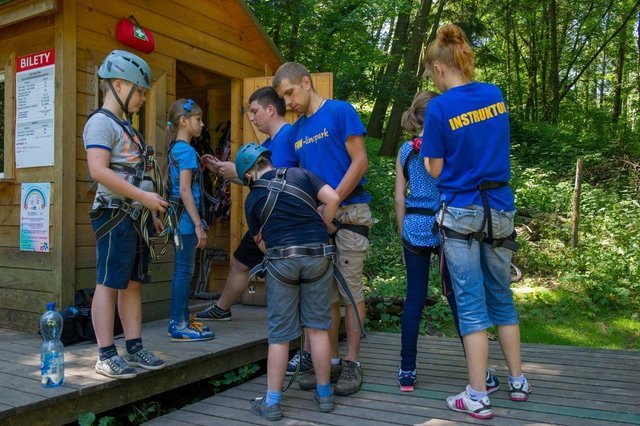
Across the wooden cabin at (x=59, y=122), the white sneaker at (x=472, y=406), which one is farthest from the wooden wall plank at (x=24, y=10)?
the white sneaker at (x=472, y=406)

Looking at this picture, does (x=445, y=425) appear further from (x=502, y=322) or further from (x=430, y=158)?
(x=430, y=158)

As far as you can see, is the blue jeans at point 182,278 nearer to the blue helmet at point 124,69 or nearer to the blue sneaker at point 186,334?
the blue sneaker at point 186,334

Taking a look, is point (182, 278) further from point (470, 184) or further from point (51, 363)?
point (470, 184)

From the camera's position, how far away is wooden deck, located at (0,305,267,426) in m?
2.67

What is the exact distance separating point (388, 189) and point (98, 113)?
7.20 metres

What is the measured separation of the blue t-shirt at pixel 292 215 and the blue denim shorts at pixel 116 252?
678 millimetres

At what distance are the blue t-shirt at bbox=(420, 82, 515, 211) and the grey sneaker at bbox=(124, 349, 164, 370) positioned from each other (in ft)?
6.24

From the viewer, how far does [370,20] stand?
32.7ft

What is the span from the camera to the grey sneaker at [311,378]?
3523 millimetres

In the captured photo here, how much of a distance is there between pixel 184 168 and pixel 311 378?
1.67m

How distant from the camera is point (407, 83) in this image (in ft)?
39.2

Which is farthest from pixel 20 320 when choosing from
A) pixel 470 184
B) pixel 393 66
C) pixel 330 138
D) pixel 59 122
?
pixel 393 66

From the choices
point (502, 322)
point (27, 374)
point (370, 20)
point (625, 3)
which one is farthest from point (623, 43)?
point (27, 374)

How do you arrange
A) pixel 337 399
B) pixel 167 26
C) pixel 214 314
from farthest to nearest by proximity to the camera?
pixel 167 26 < pixel 214 314 < pixel 337 399
